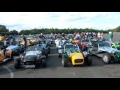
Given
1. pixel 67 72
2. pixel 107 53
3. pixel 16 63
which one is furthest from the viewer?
pixel 107 53

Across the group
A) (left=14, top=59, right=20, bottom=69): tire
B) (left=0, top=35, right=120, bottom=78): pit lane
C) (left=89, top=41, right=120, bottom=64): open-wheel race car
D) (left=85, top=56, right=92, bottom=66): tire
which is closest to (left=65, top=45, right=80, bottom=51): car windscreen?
(left=85, top=56, right=92, bottom=66): tire

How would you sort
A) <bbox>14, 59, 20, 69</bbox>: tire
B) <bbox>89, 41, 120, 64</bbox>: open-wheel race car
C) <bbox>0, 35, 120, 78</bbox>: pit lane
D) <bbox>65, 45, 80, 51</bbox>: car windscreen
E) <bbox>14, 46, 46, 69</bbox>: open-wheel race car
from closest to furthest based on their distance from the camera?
<bbox>0, 35, 120, 78</bbox>: pit lane → <bbox>14, 46, 46, 69</bbox>: open-wheel race car → <bbox>14, 59, 20, 69</bbox>: tire → <bbox>89, 41, 120, 64</bbox>: open-wheel race car → <bbox>65, 45, 80, 51</bbox>: car windscreen

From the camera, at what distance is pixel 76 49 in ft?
51.3

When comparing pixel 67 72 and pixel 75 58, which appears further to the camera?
pixel 75 58

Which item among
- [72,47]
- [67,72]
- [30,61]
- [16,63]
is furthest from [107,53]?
[16,63]

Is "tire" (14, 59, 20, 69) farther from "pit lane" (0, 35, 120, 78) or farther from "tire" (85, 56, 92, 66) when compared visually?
"tire" (85, 56, 92, 66)

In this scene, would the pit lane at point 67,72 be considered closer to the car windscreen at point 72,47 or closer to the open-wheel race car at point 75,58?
the open-wheel race car at point 75,58

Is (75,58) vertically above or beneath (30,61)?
above

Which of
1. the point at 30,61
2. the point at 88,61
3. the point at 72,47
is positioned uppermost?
the point at 72,47

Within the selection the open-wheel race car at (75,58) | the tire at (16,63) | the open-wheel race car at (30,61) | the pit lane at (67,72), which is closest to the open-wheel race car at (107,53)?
the open-wheel race car at (75,58)

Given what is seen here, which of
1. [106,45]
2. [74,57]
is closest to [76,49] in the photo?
[74,57]

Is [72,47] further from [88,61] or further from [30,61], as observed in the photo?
[30,61]

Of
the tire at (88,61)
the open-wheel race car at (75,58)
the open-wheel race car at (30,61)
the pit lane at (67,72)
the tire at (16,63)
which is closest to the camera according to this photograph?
the pit lane at (67,72)
